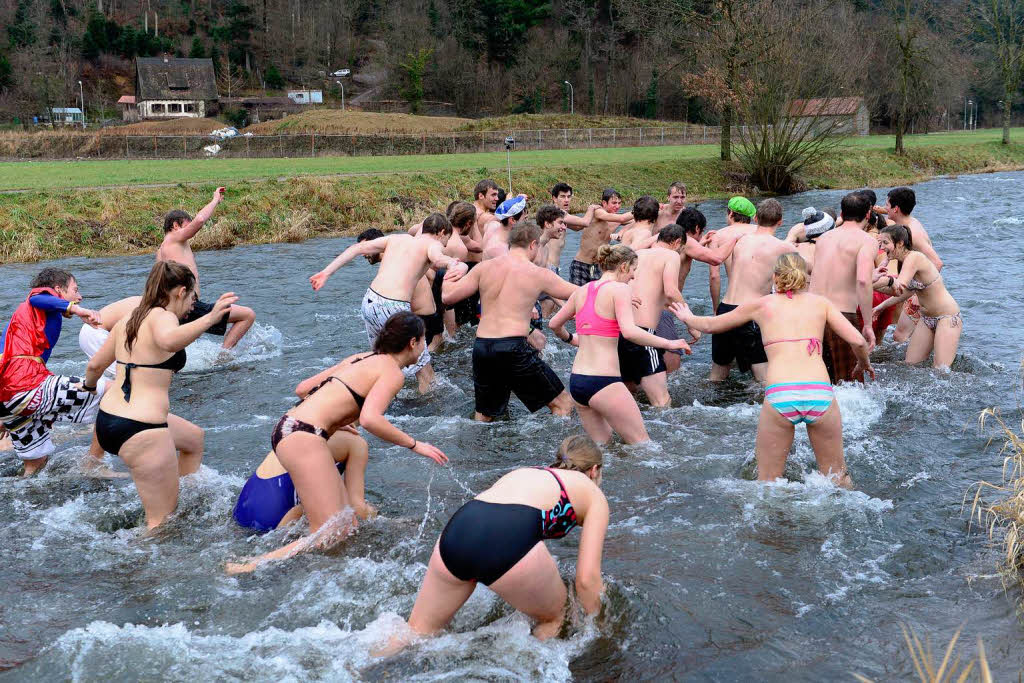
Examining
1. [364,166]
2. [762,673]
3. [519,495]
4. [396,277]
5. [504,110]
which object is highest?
[504,110]

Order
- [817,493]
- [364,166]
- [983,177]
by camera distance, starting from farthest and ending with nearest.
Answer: [983,177] → [364,166] → [817,493]

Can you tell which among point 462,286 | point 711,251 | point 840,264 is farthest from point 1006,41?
point 462,286

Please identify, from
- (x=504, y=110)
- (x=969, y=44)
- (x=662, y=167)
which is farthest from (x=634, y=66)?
(x=662, y=167)

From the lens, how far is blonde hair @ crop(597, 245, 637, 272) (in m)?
7.01

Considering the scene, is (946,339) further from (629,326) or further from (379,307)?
(379,307)

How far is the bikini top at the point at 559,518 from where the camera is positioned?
14.5 ft

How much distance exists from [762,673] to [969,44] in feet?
220

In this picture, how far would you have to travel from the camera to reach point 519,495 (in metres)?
4.41

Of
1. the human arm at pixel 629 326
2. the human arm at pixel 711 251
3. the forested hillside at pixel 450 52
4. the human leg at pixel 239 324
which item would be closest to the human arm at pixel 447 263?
the human arm at pixel 629 326

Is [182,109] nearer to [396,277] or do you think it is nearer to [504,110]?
[504,110]

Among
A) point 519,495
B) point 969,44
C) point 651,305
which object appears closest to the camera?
point 519,495

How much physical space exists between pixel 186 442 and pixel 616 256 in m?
3.52

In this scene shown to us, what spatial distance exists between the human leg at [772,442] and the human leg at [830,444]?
17cm

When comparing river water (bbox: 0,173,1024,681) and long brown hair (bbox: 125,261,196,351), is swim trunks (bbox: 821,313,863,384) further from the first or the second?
long brown hair (bbox: 125,261,196,351)
